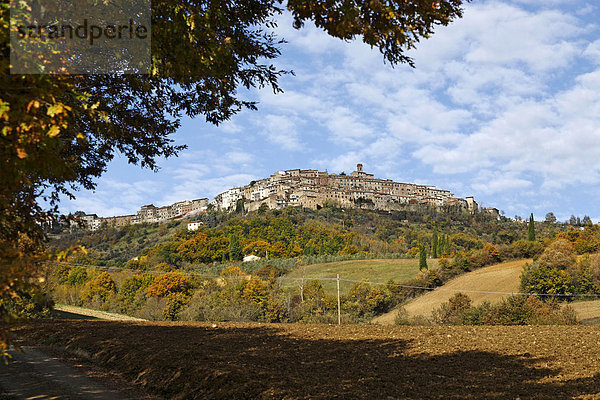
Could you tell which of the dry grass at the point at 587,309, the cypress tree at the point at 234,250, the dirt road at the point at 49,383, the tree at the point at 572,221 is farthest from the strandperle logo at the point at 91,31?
the tree at the point at 572,221

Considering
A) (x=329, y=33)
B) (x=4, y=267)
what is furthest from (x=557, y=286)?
(x=4, y=267)

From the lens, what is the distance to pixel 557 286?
34188 millimetres

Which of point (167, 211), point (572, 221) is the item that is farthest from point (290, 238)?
point (167, 211)

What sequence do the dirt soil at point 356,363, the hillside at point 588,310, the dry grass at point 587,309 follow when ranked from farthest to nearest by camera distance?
the dry grass at point 587,309, the hillside at point 588,310, the dirt soil at point 356,363

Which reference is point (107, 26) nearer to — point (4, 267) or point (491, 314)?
point (4, 267)

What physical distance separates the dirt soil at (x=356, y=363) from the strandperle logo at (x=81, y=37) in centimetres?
494

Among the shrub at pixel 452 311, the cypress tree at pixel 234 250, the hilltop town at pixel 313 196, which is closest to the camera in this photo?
the shrub at pixel 452 311

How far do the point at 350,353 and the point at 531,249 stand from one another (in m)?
48.8

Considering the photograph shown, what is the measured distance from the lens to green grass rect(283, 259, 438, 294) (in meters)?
54.8

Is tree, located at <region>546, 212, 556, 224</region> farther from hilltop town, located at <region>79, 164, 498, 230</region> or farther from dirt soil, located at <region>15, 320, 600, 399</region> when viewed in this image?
dirt soil, located at <region>15, 320, 600, 399</region>

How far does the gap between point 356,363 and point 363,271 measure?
53.5 metres

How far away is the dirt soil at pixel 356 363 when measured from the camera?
7020mm

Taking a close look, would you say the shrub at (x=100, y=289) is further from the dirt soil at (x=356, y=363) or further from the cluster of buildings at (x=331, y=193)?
the cluster of buildings at (x=331, y=193)

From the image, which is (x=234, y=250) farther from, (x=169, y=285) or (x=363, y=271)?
(x=169, y=285)
